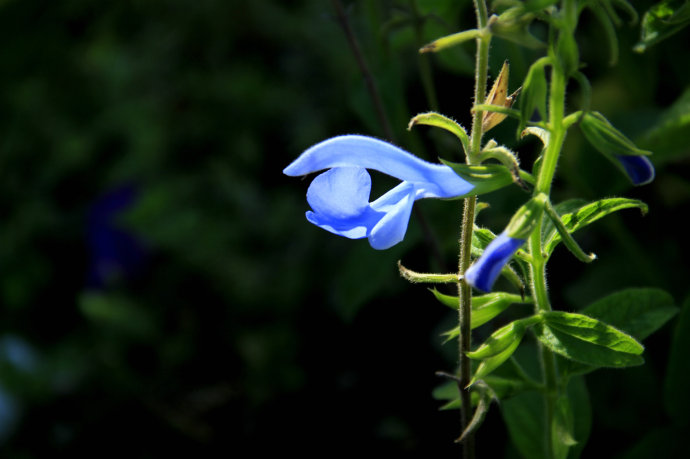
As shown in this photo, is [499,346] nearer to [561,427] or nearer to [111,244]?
[561,427]

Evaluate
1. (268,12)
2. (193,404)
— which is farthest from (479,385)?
(268,12)

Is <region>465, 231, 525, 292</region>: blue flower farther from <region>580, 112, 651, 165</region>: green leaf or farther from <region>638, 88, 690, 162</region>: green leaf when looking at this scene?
<region>638, 88, 690, 162</region>: green leaf

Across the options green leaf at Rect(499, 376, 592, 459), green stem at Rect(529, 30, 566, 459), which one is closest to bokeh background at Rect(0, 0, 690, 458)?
green leaf at Rect(499, 376, 592, 459)

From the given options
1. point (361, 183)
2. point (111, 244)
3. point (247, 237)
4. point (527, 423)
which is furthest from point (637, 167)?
point (111, 244)

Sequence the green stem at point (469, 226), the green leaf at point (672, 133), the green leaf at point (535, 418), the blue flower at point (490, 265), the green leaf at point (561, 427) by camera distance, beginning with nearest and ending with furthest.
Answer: the blue flower at point (490, 265) → the green stem at point (469, 226) → the green leaf at point (561, 427) → the green leaf at point (535, 418) → the green leaf at point (672, 133)

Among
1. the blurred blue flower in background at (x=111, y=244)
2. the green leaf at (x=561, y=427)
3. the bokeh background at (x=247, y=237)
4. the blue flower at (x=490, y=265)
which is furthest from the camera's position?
the blurred blue flower in background at (x=111, y=244)

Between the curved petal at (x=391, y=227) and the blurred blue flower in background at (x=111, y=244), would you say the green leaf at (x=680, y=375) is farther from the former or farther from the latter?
the blurred blue flower in background at (x=111, y=244)

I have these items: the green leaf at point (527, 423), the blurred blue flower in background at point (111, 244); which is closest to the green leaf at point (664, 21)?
the green leaf at point (527, 423)
